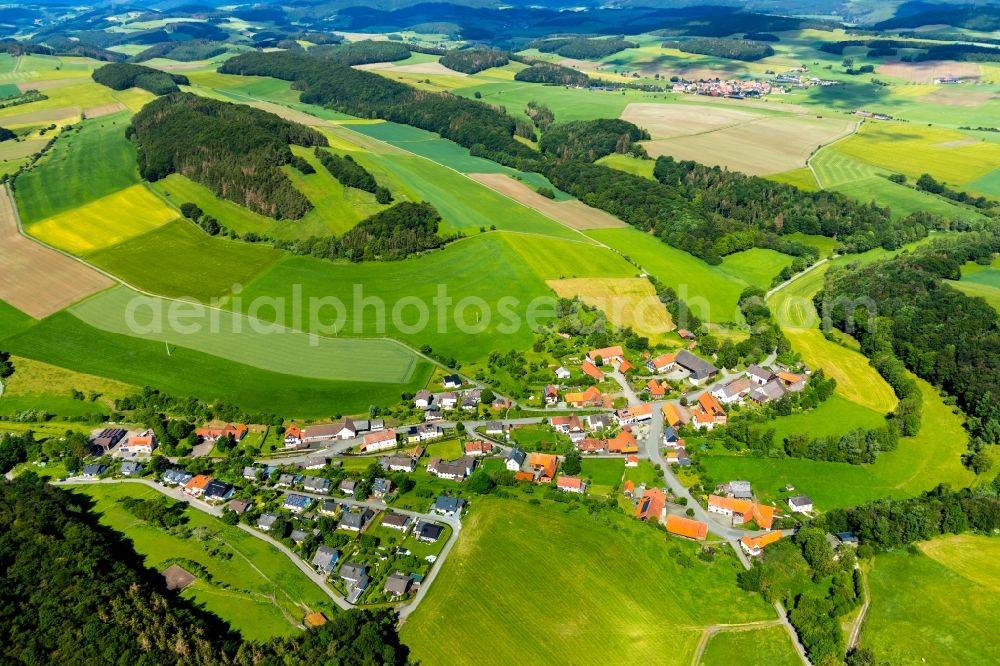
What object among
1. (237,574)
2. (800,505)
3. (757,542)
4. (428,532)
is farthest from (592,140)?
(237,574)

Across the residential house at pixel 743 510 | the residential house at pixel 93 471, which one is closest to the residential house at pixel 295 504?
the residential house at pixel 93 471

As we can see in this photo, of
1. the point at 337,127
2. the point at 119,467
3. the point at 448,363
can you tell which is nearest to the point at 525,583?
the point at 448,363

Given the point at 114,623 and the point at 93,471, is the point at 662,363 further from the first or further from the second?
the point at 93,471

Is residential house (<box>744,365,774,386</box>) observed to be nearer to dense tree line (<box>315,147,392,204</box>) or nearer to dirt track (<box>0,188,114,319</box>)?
dense tree line (<box>315,147,392,204</box>)

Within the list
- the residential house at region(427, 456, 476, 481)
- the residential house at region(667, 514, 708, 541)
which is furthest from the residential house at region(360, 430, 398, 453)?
the residential house at region(667, 514, 708, 541)

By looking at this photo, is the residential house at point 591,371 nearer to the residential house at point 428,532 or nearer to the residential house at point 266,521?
the residential house at point 428,532
